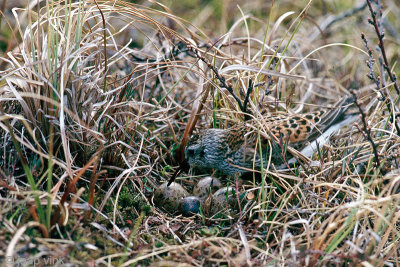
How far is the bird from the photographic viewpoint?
356cm

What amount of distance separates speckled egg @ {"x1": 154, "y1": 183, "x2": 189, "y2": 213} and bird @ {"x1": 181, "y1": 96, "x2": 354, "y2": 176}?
0.40m

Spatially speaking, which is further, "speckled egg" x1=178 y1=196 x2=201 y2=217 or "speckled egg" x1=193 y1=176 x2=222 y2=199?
A: "speckled egg" x1=193 y1=176 x2=222 y2=199

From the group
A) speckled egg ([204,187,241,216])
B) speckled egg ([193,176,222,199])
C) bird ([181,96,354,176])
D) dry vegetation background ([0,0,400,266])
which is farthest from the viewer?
bird ([181,96,354,176])

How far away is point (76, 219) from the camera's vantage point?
102 inches

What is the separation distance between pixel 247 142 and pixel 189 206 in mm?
765

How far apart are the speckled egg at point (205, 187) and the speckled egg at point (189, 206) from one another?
0.16 m

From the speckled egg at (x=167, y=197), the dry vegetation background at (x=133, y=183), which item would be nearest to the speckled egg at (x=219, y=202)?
the dry vegetation background at (x=133, y=183)

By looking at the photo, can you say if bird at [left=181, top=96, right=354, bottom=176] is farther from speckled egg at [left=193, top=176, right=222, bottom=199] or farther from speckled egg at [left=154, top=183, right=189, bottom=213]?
speckled egg at [left=154, top=183, right=189, bottom=213]

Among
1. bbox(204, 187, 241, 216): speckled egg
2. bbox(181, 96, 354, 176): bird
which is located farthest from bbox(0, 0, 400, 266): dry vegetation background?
bbox(181, 96, 354, 176): bird

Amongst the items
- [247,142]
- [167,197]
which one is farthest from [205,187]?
[247,142]

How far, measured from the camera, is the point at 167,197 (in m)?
3.22

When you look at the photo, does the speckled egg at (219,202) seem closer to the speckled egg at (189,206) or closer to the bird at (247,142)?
the speckled egg at (189,206)

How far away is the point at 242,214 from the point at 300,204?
1.39ft

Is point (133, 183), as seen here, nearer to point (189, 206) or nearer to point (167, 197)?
point (167, 197)
